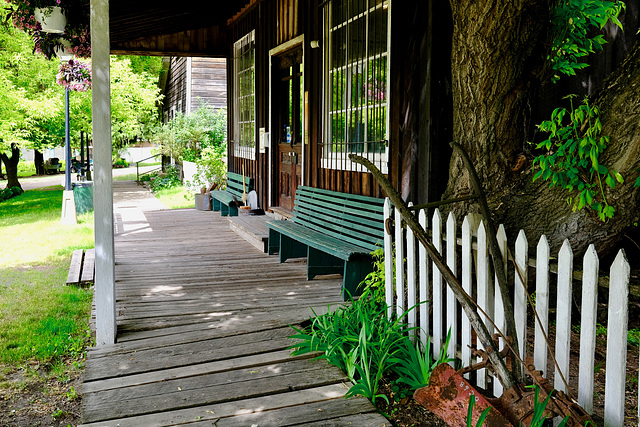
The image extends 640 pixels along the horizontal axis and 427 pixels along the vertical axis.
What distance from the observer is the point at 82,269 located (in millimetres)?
6820

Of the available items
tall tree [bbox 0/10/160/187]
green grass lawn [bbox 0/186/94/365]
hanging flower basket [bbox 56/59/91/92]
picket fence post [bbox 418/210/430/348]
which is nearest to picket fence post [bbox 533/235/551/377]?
picket fence post [bbox 418/210/430/348]

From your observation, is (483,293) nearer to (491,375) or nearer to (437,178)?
(491,375)

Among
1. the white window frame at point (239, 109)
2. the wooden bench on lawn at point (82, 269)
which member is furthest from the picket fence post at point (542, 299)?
the white window frame at point (239, 109)

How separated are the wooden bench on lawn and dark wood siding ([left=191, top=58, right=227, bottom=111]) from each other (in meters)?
11.1

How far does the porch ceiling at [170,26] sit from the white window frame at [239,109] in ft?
2.02

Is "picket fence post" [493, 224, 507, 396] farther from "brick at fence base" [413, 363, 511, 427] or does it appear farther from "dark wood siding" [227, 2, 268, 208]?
"dark wood siding" [227, 2, 268, 208]

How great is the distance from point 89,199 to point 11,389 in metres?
8.89

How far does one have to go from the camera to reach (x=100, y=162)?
3.97 m

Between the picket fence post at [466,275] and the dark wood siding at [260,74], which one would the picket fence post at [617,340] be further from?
the dark wood siding at [260,74]

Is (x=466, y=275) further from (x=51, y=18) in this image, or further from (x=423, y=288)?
(x=51, y=18)

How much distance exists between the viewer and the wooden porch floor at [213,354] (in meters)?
3.08

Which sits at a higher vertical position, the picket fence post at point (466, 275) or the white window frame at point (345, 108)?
the white window frame at point (345, 108)

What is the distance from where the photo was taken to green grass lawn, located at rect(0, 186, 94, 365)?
14.8ft

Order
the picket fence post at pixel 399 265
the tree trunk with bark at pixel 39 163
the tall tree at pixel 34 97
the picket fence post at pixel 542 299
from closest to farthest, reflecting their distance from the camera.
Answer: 1. the picket fence post at pixel 542 299
2. the picket fence post at pixel 399 265
3. the tall tree at pixel 34 97
4. the tree trunk with bark at pixel 39 163
